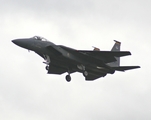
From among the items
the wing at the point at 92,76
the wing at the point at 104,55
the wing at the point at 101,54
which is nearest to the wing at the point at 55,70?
the wing at the point at 92,76

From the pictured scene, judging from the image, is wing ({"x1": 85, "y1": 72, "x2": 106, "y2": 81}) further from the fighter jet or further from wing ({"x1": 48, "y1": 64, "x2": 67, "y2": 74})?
wing ({"x1": 48, "y1": 64, "x2": 67, "y2": 74})

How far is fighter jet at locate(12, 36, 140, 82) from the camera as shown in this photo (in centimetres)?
3962

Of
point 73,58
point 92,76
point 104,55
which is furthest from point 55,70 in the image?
point 104,55

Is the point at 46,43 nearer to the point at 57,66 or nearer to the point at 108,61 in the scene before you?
the point at 57,66

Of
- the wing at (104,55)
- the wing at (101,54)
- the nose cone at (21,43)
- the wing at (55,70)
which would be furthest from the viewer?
the wing at (55,70)

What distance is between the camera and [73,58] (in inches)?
1604

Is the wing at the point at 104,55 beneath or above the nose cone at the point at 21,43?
beneath

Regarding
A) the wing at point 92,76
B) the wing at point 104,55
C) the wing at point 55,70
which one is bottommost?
the wing at point 92,76

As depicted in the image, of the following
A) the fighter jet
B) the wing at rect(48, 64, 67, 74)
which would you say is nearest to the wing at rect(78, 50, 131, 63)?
the fighter jet

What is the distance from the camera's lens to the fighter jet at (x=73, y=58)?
39625 millimetres

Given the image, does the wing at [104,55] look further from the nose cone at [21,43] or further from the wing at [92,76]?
the nose cone at [21,43]

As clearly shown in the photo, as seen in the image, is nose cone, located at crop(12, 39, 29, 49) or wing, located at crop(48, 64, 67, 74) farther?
wing, located at crop(48, 64, 67, 74)

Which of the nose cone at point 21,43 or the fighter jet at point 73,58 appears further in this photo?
the fighter jet at point 73,58

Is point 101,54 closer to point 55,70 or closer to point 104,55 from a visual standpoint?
point 104,55
